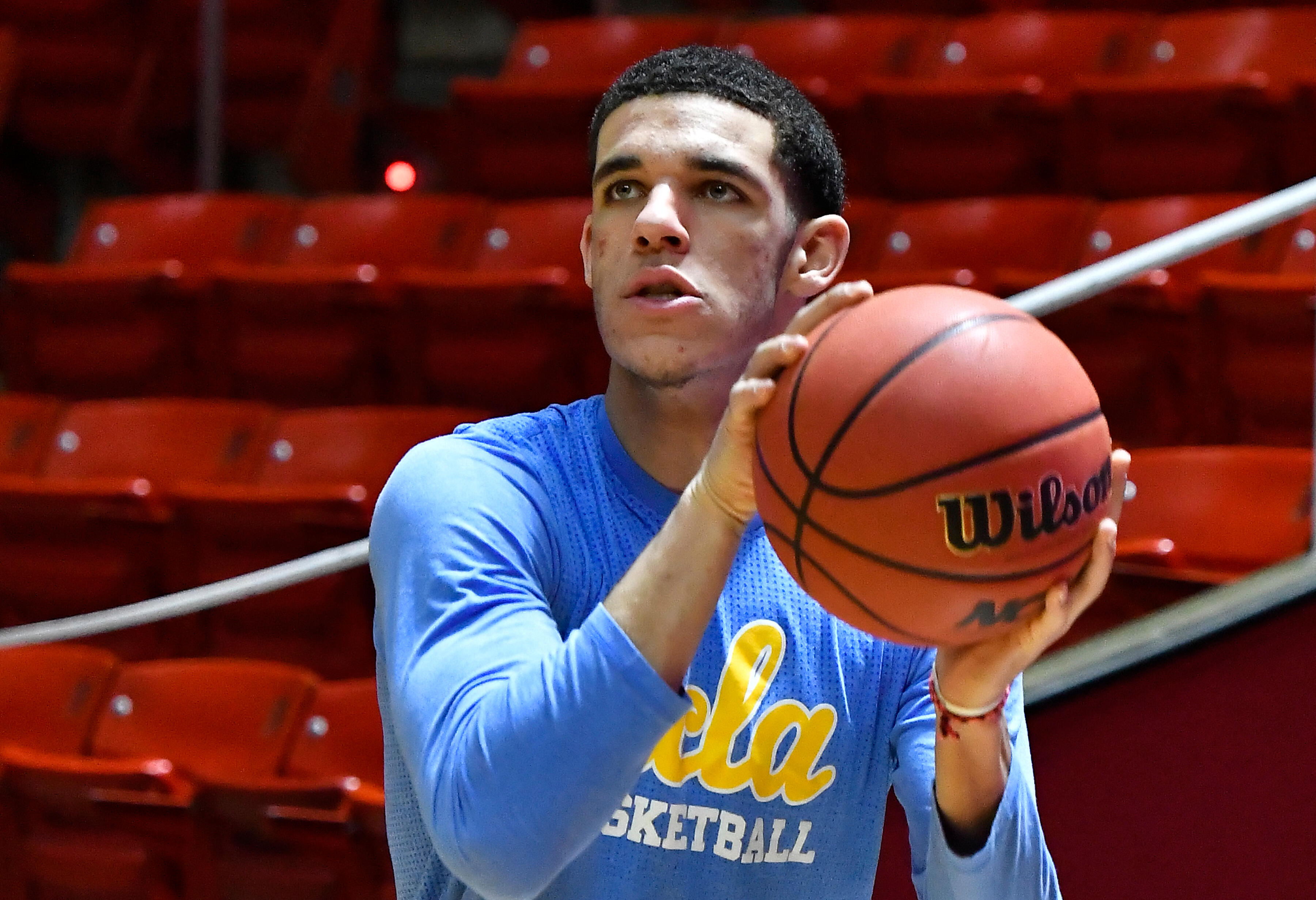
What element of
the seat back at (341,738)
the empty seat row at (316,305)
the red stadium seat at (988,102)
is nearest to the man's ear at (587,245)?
the seat back at (341,738)

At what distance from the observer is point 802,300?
1.48 m

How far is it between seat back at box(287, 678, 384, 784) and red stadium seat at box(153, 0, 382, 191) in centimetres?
333

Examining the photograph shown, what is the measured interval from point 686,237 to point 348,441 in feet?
8.69

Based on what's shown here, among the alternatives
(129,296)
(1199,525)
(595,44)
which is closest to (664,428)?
(1199,525)

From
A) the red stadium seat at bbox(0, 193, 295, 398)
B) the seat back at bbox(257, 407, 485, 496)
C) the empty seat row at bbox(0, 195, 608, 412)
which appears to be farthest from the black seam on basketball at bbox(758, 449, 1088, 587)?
the red stadium seat at bbox(0, 193, 295, 398)

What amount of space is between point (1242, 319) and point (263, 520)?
2001 mm

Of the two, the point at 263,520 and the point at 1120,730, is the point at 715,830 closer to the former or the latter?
the point at 1120,730

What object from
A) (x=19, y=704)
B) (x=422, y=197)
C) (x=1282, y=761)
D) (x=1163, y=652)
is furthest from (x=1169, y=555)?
(x=422, y=197)

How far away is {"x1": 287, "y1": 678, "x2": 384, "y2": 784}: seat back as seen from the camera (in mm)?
3047

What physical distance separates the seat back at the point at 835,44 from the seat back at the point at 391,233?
0.88m

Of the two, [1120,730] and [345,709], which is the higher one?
[345,709]

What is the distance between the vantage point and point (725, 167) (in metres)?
1.36

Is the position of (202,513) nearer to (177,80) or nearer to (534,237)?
(534,237)

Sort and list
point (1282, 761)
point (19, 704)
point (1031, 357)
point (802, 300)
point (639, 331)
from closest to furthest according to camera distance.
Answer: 1. point (1031, 357)
2. point (639, 331)
3. point (802, 300)
4. point (1282, 761)
5. point (19, 704)
